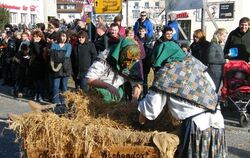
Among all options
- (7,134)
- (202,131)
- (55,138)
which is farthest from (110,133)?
(7,134)

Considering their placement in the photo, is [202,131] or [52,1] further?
[52,1]

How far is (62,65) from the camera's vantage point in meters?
9.12

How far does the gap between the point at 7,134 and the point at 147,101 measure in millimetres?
4432

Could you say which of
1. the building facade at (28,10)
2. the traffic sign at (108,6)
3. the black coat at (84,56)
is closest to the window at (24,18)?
the building facade at (28,10)

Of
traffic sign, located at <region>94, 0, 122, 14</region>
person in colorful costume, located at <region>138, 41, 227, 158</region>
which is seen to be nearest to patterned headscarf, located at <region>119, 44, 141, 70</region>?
person in colorful costume, located at <region>138, 41, 227, 158</region>

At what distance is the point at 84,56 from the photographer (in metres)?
9.00

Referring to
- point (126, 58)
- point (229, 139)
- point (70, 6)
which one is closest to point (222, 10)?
point (229, 139)

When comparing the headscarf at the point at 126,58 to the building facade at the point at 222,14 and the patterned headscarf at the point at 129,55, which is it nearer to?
the patterned headscarf at the point at 129,55

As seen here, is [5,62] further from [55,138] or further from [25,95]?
[55,138]

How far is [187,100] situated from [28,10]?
47.9 m

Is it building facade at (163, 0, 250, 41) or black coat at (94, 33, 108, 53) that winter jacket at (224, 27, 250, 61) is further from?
building facade at (163, 0, 250, 41)

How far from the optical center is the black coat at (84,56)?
8.99 meters

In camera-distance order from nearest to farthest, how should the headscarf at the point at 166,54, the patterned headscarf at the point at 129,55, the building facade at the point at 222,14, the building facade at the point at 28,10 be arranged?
the headscarf at the point at 166,54 → the patterned headscarf at the point at 129,55 → the building facade at the point at 222,14 → the building facade at the point at 28,10

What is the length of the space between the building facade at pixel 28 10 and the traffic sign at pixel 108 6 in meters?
31.7
